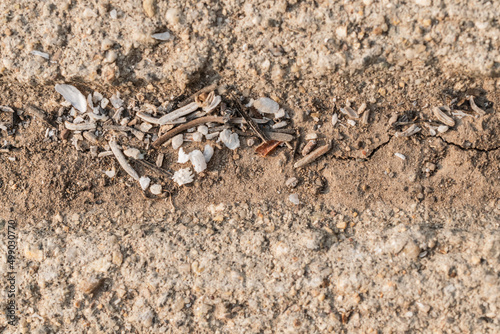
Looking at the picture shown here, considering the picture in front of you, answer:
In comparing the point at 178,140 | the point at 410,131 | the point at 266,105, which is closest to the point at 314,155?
the point at 266,105

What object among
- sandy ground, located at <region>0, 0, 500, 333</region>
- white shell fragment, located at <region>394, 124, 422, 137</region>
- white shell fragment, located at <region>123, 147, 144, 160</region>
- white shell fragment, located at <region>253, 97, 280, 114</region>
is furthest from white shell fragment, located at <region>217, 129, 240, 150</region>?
white shell fragment, located at <region>394, 124, 422, 137</region>

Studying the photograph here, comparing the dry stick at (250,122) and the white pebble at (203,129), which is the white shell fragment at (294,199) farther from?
the white pebble at (203,129)

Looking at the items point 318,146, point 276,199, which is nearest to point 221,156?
point 276,199

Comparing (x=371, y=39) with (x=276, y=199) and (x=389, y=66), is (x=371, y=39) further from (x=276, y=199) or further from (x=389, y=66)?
(x=276, y=199)

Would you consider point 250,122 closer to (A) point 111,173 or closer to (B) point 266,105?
(B) point 266,105

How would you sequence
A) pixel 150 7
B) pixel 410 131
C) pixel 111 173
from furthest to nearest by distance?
pixel 111 173, pixel 410 131, pixel 150 7

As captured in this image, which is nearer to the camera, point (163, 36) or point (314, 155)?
point (163, 36)

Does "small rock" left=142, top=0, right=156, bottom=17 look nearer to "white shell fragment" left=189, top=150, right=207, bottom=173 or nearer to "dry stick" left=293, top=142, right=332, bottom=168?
"white shell fragment" left=189, top=150, right=207, bottom=173
